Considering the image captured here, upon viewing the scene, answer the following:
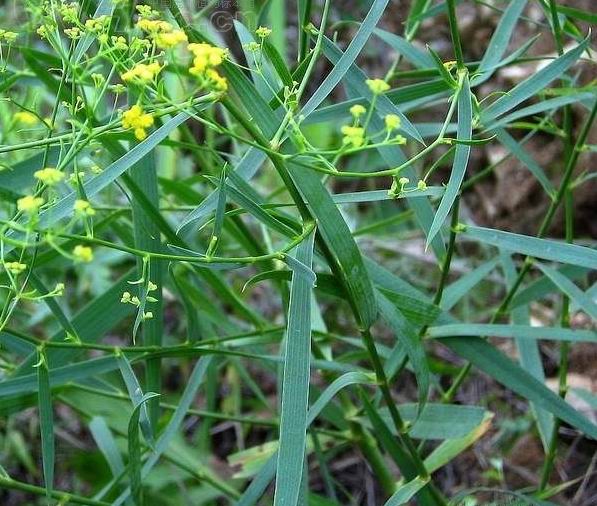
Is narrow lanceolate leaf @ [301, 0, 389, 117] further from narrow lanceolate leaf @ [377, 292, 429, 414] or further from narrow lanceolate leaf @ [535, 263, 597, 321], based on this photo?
narrow lanceolate leaf @ [535, 263, 597, 321]

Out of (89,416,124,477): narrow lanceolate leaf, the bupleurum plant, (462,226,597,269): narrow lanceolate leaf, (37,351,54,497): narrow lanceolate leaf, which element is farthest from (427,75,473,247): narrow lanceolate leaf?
(89,416,124,477): narrow lanceolate leaf

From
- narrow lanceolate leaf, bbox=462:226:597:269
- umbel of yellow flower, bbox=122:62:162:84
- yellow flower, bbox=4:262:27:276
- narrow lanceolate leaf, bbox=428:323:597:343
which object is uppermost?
umbel of yellow flower, bbox=122:62:162:84

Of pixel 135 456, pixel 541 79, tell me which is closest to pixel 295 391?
pixel 135 456

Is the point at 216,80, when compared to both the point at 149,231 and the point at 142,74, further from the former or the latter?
the point at 149,231

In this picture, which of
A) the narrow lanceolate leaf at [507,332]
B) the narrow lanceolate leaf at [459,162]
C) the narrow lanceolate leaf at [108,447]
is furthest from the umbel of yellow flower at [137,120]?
the narrow lanceolate leaf at [108,447]

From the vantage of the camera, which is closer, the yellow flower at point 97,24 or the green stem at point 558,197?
the yellow flower at point 97,24

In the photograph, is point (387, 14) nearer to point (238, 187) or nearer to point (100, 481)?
point (100, 481)

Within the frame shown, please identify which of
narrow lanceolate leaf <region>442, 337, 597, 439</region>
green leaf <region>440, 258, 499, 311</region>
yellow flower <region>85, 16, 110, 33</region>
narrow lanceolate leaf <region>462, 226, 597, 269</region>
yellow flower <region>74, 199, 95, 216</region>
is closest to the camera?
yellow flower <region>74, 199, 95, 216</region>

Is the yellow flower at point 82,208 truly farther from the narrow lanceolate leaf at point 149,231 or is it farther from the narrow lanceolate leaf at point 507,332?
the narrow lanceolate leaf at point 507,332
